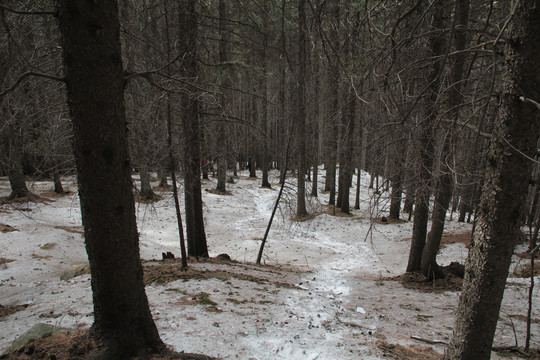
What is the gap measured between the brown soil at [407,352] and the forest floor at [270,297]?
0.04 feet

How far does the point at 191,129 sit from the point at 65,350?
4.29 meters

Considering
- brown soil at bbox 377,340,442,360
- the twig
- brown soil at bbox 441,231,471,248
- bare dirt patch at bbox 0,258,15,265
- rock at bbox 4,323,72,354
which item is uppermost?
rock at bbox 4,323,72,354

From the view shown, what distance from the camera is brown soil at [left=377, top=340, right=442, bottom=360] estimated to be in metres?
3.34

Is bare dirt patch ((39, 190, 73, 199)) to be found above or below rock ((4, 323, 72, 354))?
below

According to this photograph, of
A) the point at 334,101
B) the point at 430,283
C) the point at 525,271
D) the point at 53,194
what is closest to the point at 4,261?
the point at 53,194

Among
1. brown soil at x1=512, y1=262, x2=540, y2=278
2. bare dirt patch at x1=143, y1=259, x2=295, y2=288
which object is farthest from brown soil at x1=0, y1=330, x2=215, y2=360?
brown soil at x1=512, y1=262, x2=540, y2=278

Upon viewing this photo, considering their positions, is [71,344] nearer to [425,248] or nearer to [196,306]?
[196,306]

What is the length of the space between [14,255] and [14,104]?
4182 mm

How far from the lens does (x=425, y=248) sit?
265 inches

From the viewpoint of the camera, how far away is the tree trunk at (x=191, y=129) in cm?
597

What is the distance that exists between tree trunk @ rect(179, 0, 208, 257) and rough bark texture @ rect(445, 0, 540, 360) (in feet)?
15.3

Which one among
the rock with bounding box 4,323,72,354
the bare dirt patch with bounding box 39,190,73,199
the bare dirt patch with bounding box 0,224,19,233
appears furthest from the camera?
the bare dirt patch with bounding box 39,190,73,199

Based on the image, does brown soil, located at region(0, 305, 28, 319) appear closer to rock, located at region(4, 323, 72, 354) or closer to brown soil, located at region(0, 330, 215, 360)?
rock, located at region(4, 323, 72, 354)

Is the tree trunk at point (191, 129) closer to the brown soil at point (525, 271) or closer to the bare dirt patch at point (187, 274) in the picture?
the bare dirt patch at point (187, 274)
